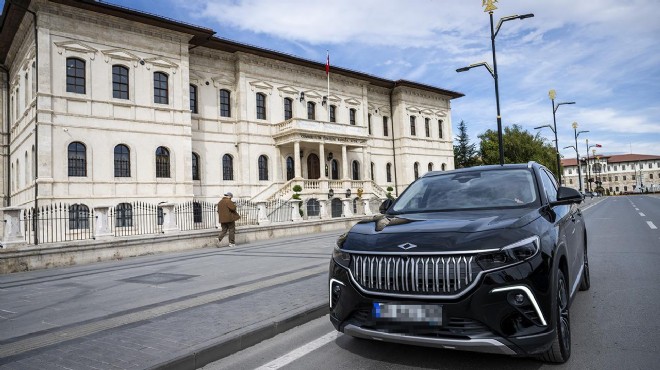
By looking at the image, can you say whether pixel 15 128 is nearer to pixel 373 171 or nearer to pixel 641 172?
pixel 373 171

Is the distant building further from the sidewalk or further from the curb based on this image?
the curb

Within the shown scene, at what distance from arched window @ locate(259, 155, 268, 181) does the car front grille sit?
99.9ft

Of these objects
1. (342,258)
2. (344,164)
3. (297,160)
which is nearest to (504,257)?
(342,258)

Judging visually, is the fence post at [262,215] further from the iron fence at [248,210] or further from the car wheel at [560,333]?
the car wheel at [560,333]

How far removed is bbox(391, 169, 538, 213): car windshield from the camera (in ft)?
14.1

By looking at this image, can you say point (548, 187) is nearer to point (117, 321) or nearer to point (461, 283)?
point (461, 283)

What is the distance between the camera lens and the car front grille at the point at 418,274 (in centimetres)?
292

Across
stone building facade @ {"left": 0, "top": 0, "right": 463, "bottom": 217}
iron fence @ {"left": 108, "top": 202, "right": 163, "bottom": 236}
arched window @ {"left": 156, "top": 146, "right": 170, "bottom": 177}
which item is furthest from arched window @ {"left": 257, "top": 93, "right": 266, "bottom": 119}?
iron fence @ {"left": 108, "top": 202, "right": 163, "bottom": 236}

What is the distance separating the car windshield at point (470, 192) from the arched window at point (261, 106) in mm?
29610

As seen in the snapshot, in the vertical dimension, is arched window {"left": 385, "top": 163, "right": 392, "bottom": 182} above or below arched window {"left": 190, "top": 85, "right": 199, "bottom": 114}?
below

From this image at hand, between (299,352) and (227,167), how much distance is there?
28848mm

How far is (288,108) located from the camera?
35.4 m

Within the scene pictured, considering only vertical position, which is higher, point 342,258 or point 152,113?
point 152,113

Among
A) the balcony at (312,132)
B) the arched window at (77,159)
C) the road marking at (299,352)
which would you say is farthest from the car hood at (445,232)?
the balcony at (312,132)
